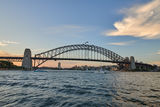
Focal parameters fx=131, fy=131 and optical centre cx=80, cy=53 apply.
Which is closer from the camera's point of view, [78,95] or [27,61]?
[78,95]

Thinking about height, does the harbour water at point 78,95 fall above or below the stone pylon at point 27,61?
below

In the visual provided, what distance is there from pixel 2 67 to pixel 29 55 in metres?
27.4

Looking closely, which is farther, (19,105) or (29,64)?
(29,64)

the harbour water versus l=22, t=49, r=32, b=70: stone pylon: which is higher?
l=22, t=49, r=32, b=70: stone pylon

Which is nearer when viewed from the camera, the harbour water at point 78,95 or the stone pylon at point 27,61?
the harbour water at point 78,95

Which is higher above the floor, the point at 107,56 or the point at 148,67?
the point at 107,56

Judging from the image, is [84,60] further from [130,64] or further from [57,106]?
[57,106]

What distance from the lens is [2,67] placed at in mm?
102750

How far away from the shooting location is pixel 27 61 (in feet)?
304

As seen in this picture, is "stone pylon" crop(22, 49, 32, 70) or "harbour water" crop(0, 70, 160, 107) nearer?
"harbour water" crop(0, 70, 160, 107)

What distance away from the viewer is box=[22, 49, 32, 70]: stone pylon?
91444 millimetres

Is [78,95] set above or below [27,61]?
below

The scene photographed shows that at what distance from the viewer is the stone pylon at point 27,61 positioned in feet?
300

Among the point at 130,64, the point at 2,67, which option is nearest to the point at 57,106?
the point at 2,67
